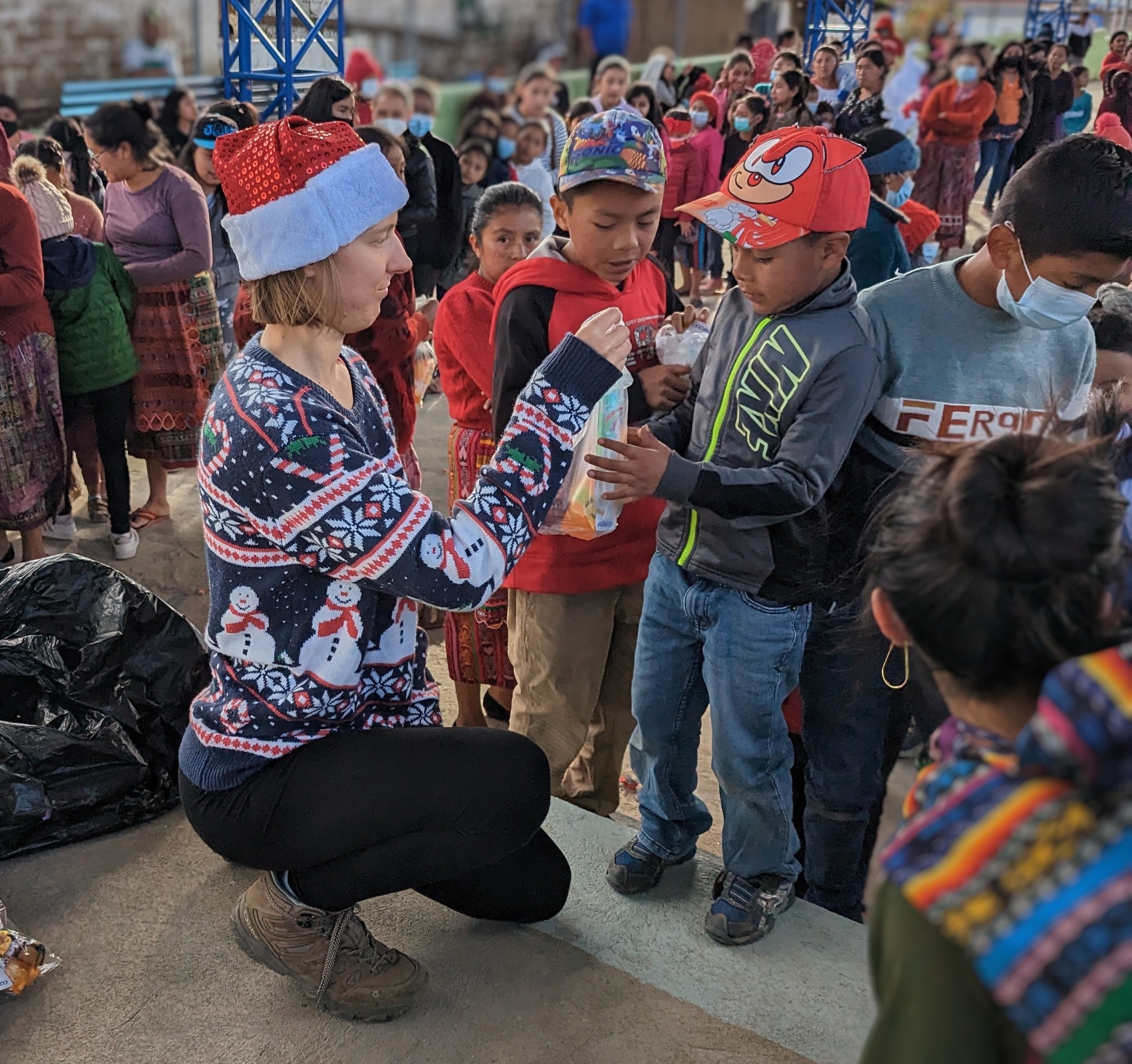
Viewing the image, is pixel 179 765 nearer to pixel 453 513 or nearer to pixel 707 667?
pixel 453 513

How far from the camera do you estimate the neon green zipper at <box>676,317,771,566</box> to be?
7.02 feet

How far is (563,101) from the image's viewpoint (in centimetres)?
1466

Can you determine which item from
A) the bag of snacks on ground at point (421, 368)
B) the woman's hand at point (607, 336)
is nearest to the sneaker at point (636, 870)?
the woman's hand at point (607, 336)

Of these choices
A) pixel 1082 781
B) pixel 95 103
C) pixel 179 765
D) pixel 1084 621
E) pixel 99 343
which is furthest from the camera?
pixel 95 103

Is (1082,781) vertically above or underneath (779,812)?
above

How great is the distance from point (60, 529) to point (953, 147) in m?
8.74

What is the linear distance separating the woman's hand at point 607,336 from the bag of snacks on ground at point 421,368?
87.3 inches

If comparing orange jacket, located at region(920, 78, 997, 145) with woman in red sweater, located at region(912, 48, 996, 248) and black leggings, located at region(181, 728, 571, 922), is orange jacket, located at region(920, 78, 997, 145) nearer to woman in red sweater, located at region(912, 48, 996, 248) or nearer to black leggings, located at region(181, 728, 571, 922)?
woman in red sweater, located at region(912, 48, 996, 248)

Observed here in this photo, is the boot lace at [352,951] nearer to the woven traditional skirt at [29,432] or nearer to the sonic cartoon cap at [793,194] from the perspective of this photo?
the sonic cartoon cap at [793,194]

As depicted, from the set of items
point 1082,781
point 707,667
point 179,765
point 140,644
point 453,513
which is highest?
point 1082,781

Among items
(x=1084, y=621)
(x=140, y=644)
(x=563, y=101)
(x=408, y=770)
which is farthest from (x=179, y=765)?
(x=563, y=101)

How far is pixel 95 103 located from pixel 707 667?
49.1ft

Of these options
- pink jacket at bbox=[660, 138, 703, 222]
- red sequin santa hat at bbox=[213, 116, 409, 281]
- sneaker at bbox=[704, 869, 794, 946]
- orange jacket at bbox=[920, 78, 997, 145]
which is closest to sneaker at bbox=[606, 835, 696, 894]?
sneaker at bbox=[704, 869, 794, 946]

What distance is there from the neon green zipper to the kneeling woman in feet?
0.72
